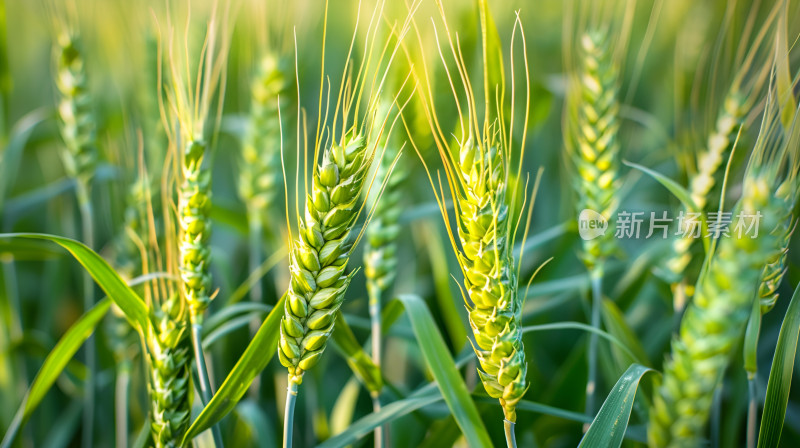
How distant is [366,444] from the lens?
0.90 meters

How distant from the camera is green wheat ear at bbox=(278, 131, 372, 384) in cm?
52

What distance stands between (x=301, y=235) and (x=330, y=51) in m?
1.28

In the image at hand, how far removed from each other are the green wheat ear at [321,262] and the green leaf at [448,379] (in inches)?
6.5

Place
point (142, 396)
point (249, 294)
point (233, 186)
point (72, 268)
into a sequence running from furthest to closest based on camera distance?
1. point (233, 186)
2. point (72, 268)
3. point (249, 294)
4. point (142, 396)

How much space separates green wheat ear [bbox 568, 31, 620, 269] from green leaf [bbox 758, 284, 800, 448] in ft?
0.75

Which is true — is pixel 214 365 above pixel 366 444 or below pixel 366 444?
above

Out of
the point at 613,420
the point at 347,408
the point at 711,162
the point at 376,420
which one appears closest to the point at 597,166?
the point at 711,162

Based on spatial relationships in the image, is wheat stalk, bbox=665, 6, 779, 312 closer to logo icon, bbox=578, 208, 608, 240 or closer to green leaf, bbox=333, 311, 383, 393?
logo icon, bbox=578, 208, 608, 240

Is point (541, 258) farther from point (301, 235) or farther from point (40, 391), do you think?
point (40, 391)

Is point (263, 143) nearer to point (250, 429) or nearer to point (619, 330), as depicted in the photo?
point (250, 429)

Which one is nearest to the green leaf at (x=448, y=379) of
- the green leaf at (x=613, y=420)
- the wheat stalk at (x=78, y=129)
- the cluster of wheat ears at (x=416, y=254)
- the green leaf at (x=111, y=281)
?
the cluster of wheat ears at (x=416, y=254)

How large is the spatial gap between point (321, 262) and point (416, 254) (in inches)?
29.9

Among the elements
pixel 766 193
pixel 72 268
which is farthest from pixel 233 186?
pixel 766 193

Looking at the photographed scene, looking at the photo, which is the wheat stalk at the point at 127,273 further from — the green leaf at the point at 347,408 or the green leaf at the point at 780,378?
the green leaf at the point at 780,378
